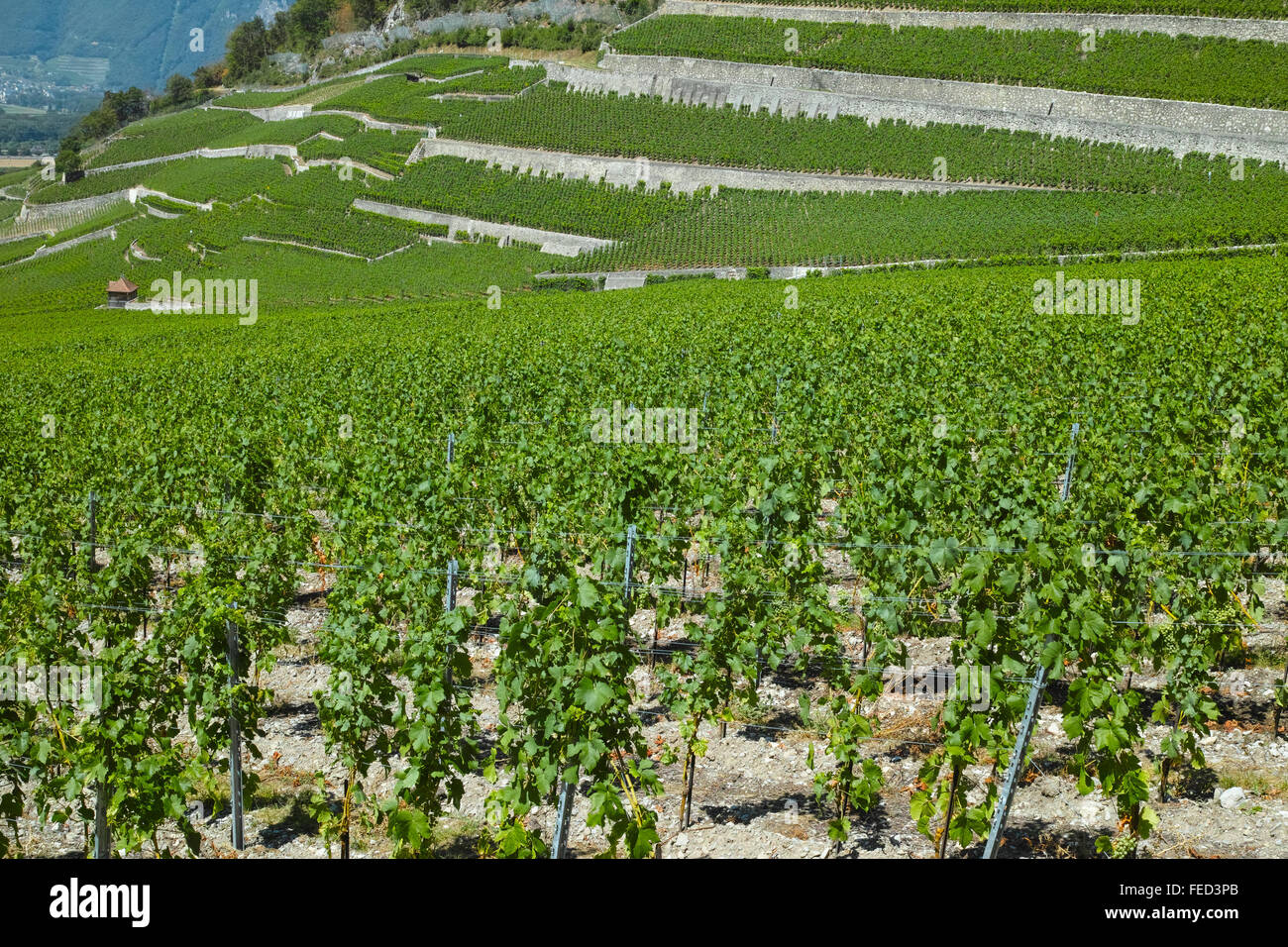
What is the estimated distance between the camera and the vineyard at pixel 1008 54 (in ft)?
225

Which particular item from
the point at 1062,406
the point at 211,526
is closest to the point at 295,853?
the point at 211,526

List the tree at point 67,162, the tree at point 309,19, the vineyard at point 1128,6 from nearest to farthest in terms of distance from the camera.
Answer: the vineyard at point 1128,6 < the tree at point 67,162 < the tree at point 309,19

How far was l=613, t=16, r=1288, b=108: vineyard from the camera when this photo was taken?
225ft

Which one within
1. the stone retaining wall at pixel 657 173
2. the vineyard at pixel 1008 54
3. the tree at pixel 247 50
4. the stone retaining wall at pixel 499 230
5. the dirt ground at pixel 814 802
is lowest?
the dirt ground at pixel 814 802

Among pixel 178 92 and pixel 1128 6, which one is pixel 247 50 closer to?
pixel 178 92

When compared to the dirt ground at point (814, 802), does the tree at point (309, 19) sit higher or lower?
higher

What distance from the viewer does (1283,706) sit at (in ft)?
28.6

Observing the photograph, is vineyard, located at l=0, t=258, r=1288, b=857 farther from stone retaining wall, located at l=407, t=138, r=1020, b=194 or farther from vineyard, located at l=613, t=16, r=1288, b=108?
vineyard, located at l=613, t=16, r=1288, b=108

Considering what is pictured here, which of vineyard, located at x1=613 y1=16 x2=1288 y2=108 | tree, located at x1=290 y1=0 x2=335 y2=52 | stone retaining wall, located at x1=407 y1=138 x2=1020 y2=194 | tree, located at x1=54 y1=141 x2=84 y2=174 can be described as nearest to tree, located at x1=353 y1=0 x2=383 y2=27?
tree, located at x1=290 y1=0 x2=335 y2=52

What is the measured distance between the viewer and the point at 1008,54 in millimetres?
79438

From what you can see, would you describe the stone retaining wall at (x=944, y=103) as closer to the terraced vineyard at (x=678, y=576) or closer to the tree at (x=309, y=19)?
the terraced vineyard at (x=678, y=576)

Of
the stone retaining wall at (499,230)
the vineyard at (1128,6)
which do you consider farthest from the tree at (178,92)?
the vineyard at (1128,6)

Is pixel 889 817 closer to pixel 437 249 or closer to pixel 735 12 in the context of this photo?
pixel 437 249

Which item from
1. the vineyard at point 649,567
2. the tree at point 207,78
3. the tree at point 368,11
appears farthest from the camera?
the tree at point 207,78
